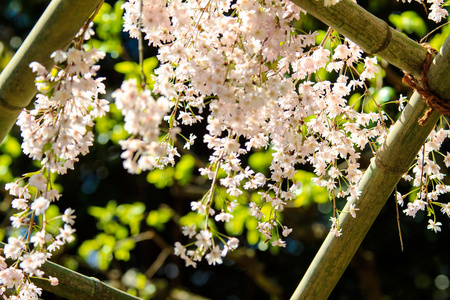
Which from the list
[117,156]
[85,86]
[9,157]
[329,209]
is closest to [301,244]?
[329,209]

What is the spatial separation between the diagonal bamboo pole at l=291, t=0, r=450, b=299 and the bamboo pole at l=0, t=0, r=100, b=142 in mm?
450

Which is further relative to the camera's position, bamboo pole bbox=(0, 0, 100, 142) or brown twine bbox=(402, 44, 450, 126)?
brown twine bbox=(402, 44, 450, 126)

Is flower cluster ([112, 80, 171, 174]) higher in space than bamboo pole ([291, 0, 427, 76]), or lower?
lower

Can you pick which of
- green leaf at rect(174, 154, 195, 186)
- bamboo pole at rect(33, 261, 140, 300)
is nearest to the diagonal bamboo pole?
bamboo pole at rect(33, 261, 140, 300)

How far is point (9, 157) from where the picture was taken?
258 cm

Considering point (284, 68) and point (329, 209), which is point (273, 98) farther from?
point (329, 209)

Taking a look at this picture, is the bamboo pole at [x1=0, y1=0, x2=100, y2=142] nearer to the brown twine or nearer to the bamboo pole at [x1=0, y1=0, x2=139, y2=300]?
the bamboo pole at [x1=0, y1=0, x2=139, y2=300]

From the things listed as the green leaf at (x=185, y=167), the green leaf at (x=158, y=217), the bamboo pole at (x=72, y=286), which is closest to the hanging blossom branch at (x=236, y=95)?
the bamboo pole at (x=72, y=286)

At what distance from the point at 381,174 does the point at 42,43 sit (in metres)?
0.69

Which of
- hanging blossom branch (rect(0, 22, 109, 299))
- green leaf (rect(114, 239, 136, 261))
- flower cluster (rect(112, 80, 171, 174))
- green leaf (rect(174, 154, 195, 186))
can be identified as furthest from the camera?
green leaf (rect(114, 239, 136, 261))

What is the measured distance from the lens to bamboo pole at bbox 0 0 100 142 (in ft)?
2.30

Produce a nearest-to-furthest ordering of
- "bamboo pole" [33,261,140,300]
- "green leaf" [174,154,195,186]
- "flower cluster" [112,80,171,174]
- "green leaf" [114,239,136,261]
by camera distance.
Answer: "flower cluster" [112,80,171,174] < "bamboo pole" [33,261,140,300] < "green leaf" [174,154,195,186] < "green leaf" [114,239,136,261]

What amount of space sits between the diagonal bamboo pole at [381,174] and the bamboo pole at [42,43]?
45cm

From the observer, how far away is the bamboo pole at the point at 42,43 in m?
0.70
